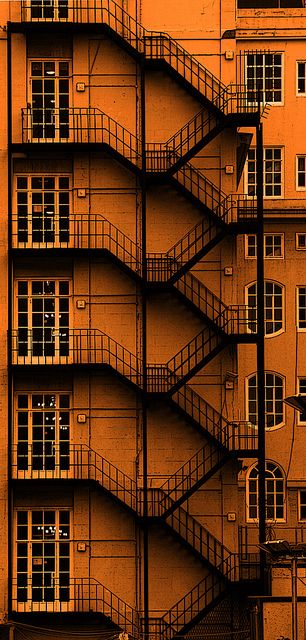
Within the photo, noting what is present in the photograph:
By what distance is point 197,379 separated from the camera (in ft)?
179

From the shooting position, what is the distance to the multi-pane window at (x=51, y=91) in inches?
2156

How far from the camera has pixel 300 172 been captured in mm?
69875

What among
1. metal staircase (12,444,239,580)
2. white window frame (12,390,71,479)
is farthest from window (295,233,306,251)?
white window frame (12,390,71,479)

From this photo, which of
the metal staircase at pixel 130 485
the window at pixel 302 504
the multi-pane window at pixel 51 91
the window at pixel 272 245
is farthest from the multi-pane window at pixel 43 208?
the window at pixel 302 504

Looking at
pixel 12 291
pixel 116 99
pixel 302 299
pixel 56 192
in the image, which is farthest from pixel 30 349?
pixel 302 299

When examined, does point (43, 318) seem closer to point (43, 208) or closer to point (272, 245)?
point (43, 208)

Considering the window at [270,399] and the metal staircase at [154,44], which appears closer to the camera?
the metal staircase at [154,44]

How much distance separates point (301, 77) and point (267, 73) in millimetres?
1438

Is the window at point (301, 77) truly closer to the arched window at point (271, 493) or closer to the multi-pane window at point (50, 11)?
the arched window at point (271, 493)

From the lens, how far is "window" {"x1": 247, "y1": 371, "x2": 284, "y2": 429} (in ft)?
225

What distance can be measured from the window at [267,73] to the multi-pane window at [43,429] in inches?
824

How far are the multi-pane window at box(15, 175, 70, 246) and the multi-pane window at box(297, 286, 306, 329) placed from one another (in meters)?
17.4

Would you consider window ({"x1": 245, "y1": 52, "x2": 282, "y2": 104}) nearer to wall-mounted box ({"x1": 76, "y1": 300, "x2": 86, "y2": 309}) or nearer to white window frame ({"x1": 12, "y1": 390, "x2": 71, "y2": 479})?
wall-mounted box ({"x1": 76, "y1": 300, "x2": 86, "y2": 309})

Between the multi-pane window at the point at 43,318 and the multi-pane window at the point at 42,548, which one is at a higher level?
the multi-pane window at the point at 43,318
